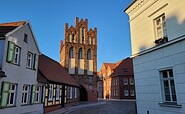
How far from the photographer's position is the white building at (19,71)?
11.2m

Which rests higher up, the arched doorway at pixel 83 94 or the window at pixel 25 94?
the window at pixel 25 94

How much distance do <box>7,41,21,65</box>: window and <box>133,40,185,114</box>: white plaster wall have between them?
7.91 meters

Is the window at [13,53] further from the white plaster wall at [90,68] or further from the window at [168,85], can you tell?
the white plaster wall at [90,68]

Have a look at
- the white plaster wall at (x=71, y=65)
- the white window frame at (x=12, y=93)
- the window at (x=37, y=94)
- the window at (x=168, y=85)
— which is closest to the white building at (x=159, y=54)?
the window at (x=168, y=85)

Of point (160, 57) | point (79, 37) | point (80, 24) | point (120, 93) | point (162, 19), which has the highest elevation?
point (80, 24)

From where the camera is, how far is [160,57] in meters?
9.73

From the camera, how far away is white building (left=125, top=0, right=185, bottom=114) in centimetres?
864

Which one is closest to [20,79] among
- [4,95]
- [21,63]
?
[21,63]

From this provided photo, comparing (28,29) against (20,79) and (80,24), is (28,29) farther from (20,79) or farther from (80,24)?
(80,24)

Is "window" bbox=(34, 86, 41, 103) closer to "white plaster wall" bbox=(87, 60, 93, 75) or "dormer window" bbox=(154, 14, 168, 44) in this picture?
"dormer window" bbox=(154, 14, 168, 44)

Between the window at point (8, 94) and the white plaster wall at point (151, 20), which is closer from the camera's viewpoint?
the white plaster wall at point (151, 20)

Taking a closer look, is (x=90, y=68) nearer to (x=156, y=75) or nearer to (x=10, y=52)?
(x=10, y=52)

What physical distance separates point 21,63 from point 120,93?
35147 mm

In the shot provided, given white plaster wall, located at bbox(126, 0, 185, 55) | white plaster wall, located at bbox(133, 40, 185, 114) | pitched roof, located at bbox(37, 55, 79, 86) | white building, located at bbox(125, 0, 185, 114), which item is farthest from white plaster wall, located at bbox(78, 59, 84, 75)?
white plaster wall, located at bbox(133, 40, 185, 114)
